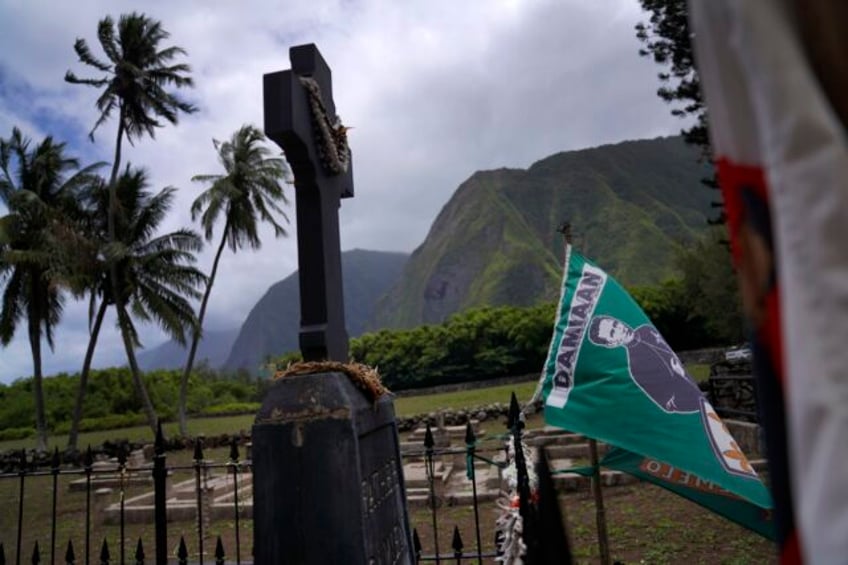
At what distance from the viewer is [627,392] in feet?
10.7

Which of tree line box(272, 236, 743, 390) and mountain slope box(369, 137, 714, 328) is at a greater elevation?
mountain slope box(369, 137, 714, 328)

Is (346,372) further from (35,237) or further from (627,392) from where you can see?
(35,237)

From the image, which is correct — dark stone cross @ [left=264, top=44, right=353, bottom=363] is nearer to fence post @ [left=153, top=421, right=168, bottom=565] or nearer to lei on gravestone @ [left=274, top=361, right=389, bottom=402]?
lei on gravestone @ [left=274, top=361, right=389, bottom=402]

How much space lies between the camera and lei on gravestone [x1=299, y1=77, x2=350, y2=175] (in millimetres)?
3705

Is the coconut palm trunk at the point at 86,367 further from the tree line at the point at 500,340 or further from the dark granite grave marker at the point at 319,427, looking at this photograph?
the tree line at the point at 500,340

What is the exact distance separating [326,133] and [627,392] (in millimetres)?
2313

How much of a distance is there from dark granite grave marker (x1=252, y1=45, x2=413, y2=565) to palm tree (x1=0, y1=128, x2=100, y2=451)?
18357mm

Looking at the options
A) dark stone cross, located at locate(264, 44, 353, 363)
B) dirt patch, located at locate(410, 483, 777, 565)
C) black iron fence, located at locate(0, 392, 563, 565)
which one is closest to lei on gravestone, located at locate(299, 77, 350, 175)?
dark stone cross, located at locate(264, 44, 353, 363)

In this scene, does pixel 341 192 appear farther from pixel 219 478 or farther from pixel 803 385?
pixel 219 478

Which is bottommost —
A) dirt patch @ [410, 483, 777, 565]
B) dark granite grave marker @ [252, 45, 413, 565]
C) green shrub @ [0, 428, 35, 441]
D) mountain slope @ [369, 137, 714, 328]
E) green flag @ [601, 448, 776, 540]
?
green shrub @ [0, 428, 35, 441]

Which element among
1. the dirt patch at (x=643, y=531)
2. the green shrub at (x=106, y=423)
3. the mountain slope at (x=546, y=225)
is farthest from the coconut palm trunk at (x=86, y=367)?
the mountain slope at (x=546, y=225)

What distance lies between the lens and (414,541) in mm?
4094

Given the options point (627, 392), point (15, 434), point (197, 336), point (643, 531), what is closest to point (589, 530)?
point (643, 531)

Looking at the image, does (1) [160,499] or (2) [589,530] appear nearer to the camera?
(1) [160,499]
